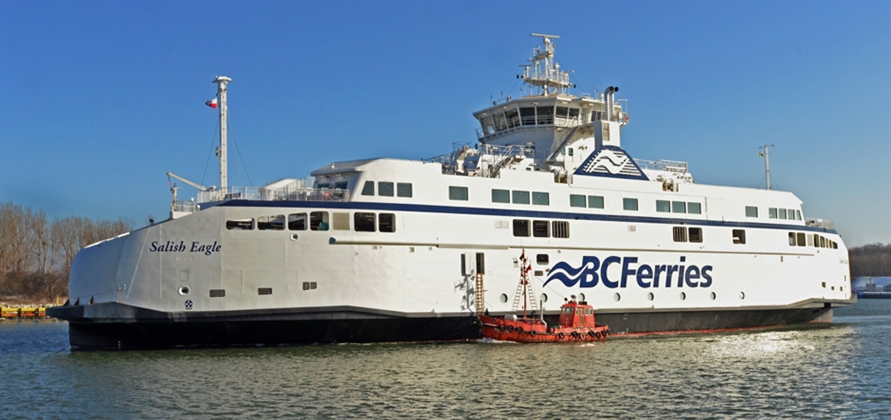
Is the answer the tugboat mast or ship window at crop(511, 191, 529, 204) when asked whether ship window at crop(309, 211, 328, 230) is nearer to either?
the tugboat mast

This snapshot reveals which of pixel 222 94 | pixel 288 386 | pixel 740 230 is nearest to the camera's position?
pixel 288 386

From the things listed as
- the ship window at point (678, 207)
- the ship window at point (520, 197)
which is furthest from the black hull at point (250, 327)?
the ship window at point (678, 207)

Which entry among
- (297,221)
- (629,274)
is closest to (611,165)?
(629,274)

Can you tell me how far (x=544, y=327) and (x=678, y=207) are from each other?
7.56m

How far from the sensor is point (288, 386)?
17.0 m

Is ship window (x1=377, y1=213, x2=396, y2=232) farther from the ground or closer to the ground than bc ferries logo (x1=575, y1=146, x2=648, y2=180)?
closer to the ground

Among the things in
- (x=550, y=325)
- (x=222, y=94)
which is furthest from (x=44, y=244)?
(x=550, y=325)

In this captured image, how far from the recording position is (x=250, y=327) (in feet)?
72.2

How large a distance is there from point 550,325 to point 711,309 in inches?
269

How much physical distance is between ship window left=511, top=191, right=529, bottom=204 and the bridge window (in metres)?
6.79

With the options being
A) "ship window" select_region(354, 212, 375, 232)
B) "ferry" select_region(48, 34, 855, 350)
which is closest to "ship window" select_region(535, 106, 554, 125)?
"ferry" select_region(48, 34, 855, 350)

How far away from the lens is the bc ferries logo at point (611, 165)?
27.9 metres

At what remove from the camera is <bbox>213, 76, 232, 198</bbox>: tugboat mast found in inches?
931

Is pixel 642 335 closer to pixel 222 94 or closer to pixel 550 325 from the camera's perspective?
pixel 550 325
